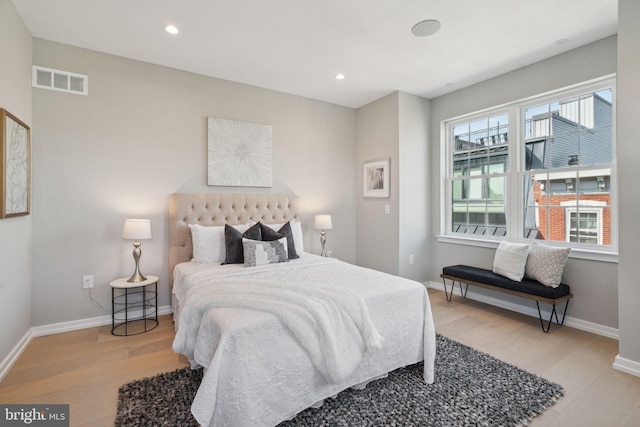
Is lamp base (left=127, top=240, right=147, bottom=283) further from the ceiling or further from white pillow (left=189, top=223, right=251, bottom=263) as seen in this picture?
the ceiling

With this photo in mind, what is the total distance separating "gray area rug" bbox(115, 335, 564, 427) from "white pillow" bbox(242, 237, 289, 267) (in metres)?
1.01

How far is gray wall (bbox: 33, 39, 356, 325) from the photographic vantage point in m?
2.86

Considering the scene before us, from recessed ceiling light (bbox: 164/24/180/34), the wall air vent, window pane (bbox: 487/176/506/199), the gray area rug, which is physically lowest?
the gray area rug

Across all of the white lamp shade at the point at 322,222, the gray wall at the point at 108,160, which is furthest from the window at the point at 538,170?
the gray wall at the point at 108,160

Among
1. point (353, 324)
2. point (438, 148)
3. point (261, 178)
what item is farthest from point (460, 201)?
point (353, 324)

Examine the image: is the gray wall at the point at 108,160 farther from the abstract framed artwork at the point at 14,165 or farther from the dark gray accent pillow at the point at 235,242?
the dark gray accent pillow at the point at 235,242

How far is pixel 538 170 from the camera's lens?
341 cm

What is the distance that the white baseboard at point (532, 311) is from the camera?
2.84 meters

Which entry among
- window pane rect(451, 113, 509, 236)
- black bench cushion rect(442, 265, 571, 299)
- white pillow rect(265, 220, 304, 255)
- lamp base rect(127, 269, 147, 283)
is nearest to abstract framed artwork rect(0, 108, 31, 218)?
lamp base rect(127, 269, 147, 283)

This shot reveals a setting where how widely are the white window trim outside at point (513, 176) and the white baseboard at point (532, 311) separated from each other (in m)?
0.63

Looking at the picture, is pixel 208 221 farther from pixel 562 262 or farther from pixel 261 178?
pixel 562 262

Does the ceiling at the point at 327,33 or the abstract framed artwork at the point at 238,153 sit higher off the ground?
the ceiling at the point at 327,33

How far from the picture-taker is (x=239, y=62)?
3.28 meters

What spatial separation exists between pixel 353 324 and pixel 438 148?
333cm
